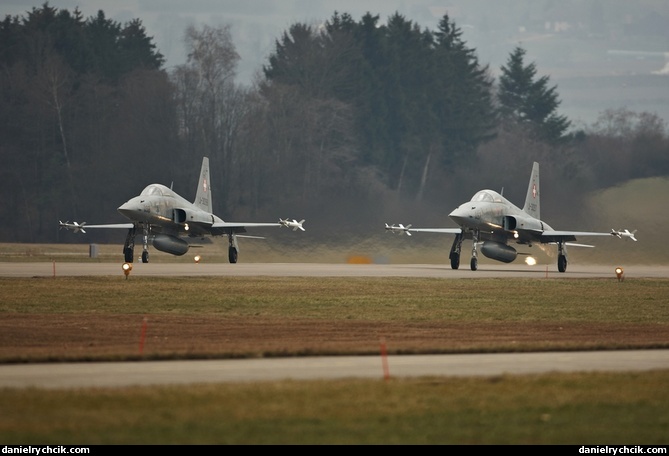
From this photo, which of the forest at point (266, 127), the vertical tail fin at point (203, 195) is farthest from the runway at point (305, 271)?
the forest at point (266, 127)

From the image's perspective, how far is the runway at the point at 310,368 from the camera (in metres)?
18.0

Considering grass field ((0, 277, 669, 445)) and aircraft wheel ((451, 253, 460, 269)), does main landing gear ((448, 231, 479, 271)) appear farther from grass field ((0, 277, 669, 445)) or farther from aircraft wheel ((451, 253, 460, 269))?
grass field ((0, 277, 669, 445))

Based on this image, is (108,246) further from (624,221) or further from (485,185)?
(624,221)

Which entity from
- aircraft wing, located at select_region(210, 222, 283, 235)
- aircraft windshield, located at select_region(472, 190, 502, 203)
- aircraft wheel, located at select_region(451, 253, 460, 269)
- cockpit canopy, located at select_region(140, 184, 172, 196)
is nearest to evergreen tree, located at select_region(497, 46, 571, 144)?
aircraft wing, located at select_region(210, 222, 283, 235)

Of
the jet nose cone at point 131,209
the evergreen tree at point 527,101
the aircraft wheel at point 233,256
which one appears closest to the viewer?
the jet nose cone at point 131,209

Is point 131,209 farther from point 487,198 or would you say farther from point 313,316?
point 313,316

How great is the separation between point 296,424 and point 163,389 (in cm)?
265

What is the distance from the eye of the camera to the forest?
289ft

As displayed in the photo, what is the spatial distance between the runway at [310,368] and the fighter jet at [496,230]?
92.1 feet

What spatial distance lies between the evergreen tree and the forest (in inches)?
10.8

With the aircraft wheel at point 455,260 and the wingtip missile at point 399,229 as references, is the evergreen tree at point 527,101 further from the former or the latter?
the aircraft wheel at point 455,260

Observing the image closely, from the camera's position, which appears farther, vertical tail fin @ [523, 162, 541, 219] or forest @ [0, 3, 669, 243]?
forest @ [0, 3, 669, 243]

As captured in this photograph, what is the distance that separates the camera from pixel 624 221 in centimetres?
5772

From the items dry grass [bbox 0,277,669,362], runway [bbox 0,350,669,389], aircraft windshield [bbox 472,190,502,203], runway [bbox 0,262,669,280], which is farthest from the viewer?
aircraft windshield [bbox 472,190,502,203]
